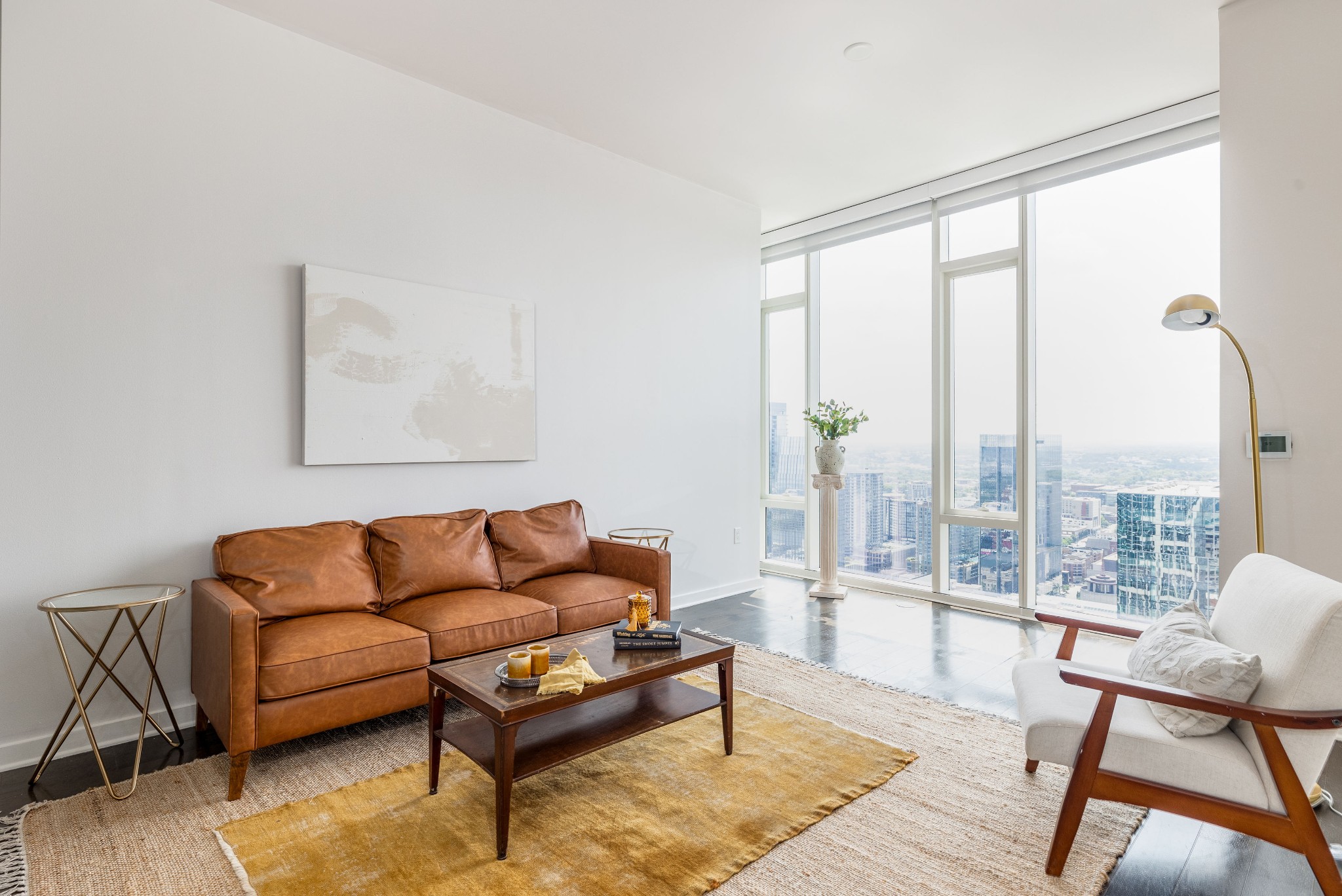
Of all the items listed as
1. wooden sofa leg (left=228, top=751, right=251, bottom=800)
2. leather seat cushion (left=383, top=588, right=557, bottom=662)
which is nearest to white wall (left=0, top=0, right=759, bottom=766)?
leather seat cushion (left=383, top=588, right=557, bottom=662)

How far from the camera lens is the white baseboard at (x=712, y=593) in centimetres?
516

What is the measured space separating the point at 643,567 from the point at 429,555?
116 centimetres

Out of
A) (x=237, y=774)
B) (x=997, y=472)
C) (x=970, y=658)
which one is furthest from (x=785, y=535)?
(x=237, y=774)

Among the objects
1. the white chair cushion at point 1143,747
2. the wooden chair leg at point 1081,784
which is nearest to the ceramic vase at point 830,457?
the white chair cushion at point 1143,747

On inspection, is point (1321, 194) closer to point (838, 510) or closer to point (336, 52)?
point (838, 510)

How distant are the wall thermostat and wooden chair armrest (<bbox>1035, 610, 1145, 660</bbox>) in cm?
121

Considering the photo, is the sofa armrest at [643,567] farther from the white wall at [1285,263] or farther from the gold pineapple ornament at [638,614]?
the white wall at [1285,263]

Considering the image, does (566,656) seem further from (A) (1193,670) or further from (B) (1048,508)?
(B) (1048,508)

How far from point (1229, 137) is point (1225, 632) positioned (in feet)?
8.01

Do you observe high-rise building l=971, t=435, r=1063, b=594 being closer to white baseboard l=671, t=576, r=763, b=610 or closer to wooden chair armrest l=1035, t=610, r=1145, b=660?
white baseboard l=671, t=576, r=763, b=610

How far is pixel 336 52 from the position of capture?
3.52 meters

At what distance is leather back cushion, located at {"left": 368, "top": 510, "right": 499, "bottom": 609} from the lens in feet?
11.0

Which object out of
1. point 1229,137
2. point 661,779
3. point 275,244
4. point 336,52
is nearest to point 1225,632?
point 661,779

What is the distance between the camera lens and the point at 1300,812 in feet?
5.72
